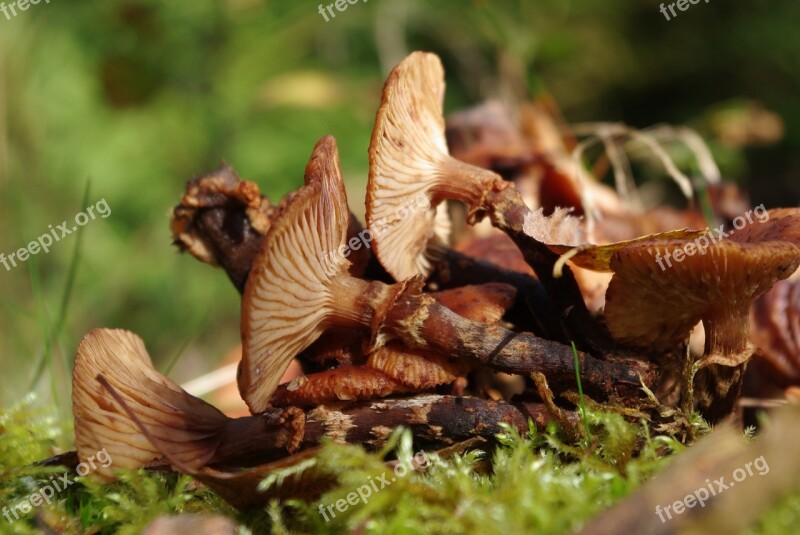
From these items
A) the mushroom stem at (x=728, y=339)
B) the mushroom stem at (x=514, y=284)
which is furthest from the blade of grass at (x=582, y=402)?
the mushroom stem at (x=728, y=339)

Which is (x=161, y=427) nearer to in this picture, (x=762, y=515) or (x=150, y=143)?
(x=762, y=515)

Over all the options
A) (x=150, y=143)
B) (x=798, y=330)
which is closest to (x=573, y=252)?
(x=798, y=330)
